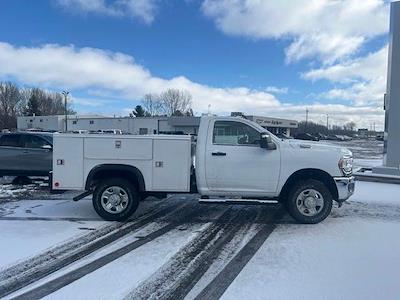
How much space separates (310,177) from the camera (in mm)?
8117

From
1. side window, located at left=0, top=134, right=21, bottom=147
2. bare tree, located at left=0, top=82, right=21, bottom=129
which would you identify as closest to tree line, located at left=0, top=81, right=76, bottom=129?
bare tree, located at left=0, top=82, right=21, bottom=129

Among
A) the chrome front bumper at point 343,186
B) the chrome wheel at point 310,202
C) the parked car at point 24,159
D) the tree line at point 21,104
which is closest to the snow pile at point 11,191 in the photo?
the parked car at point 24,159

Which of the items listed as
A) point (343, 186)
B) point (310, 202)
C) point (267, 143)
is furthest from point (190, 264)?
point (343, 186)

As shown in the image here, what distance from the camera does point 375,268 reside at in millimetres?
5559

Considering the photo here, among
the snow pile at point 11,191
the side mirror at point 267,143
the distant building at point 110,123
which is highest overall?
the distant building at point 110,123

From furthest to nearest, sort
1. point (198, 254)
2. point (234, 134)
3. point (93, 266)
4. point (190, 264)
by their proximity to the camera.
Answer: point (234, 134) < point (198, 254) < point (190, 264) < point (93, 266)

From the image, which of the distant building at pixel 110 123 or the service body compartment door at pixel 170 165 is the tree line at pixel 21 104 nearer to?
the distant building at pixel 110 123

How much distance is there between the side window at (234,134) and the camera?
8109 millimetres

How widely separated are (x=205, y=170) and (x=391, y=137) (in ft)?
35.7

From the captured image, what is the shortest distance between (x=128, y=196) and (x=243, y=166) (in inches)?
89.8

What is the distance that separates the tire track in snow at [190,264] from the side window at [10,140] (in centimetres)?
754

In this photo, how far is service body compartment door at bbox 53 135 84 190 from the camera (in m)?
8.10

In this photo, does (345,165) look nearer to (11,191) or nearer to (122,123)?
(11,191)

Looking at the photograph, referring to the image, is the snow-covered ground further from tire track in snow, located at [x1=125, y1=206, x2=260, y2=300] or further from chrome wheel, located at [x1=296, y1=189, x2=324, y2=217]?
chrome wheel, located at [x1=296, y1=189, x2=324, y2=217]
